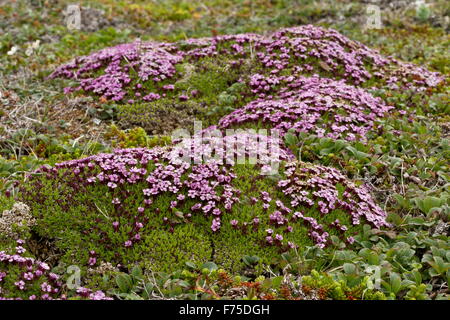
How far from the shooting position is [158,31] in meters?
15.4

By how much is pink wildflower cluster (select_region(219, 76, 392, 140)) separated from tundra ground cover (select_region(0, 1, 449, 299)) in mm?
33

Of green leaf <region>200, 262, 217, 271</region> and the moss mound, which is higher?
the moss mound

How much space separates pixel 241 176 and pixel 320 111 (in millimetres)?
2477

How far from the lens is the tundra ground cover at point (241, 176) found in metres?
5.27

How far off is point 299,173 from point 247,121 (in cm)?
207

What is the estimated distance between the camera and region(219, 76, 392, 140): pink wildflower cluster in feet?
25.7

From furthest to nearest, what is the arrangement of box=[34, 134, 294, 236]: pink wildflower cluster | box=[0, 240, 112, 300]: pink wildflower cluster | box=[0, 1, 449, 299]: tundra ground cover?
box=[34, 134, 294, 236]: pink wildflower cluster
box=[0, 1, 449, 299]: tundra ground cover
box=[0, 240, 112, 300]: pink wildflower cluster

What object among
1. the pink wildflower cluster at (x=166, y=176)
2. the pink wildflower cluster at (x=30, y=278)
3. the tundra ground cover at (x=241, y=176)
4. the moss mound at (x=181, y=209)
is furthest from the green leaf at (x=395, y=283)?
the pink wildflower cluster at (x=30, y=278)

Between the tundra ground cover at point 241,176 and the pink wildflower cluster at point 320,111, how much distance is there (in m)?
0.03

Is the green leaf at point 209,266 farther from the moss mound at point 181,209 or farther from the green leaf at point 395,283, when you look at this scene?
the green leaf at point 395,283

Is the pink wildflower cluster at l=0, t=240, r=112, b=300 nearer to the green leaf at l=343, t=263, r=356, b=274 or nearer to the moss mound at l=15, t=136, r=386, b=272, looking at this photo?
the moss mound at l=15, t=136, r=386, b=272

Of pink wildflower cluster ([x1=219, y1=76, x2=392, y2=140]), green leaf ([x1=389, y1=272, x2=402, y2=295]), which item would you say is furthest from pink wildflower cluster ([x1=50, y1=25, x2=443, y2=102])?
green leaf ([x1=389, y1=272, x2=402, y2=295])

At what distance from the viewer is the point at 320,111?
8.12 meters

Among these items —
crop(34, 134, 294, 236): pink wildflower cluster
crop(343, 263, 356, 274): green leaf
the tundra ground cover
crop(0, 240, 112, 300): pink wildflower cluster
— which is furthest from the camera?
crop(34, 134, 294, 236): pink wildflower cluster
